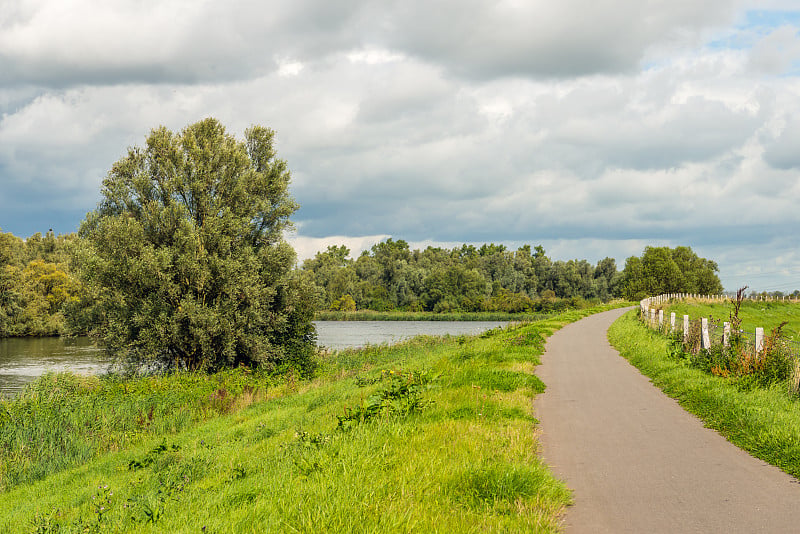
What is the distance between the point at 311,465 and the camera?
20.8 feet

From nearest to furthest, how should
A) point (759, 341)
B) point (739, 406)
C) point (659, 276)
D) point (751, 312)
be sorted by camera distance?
point (739, 406)
point (759, 341)
point (751, 312)
point (659, 276)

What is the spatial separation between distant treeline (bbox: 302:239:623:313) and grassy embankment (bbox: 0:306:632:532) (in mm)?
114433

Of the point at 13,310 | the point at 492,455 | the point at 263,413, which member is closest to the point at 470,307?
the point at 13,310

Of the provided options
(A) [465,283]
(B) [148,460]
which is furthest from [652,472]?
(A) [465,283]

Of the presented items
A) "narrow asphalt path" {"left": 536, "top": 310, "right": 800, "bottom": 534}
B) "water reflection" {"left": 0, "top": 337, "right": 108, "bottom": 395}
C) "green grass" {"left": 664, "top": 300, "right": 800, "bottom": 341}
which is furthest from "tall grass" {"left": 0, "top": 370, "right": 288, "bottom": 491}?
"green grass" {"left": 664, "top": 300, "right": 800, "bottom": 341}

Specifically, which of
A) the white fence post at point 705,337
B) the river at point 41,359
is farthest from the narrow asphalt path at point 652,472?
the river at point 41,359

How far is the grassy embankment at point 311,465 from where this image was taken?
4984 mm

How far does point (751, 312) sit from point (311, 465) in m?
56.2

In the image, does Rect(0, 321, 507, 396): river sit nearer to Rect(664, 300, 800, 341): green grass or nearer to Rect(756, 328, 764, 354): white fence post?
Rect(664, 300, 800, 341): green grass

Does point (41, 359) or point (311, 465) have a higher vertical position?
point (311, 465)

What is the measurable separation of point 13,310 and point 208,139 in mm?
49810

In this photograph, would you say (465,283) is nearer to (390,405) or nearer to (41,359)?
(41,359)

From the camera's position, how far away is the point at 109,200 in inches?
1187

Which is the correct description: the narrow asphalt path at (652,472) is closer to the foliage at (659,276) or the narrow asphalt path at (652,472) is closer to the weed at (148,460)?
the weed at (148,460)
